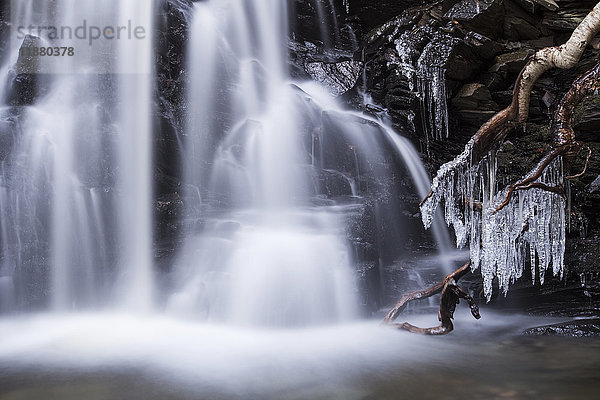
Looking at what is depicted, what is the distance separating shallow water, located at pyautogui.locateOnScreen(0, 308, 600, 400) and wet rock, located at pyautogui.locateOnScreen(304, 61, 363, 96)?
599 cm

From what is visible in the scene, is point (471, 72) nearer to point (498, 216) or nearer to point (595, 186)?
point (595, 186)

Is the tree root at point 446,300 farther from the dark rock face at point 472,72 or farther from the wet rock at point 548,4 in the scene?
the wet rock at point 548,4

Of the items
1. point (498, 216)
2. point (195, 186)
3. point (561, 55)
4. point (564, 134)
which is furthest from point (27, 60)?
point (564, 134)

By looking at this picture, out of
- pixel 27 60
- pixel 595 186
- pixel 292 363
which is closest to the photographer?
pixel 292 363

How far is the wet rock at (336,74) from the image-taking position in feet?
35.9

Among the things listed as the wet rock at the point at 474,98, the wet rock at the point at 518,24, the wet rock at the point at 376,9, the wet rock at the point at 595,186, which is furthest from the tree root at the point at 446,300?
the wet rock at the point at 376,9

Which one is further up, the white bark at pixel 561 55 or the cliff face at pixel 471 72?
the cliff face at pixel 471 72

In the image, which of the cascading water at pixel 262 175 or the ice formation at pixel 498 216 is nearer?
the ice formation at pixel 498 216

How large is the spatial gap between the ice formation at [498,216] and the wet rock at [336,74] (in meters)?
5.19

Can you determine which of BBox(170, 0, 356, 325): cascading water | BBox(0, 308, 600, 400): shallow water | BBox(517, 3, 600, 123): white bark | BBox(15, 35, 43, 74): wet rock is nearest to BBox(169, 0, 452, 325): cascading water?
BBox(170, 0, 356, 325): cascading water

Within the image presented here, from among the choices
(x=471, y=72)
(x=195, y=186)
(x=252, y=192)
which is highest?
(x=471, y=72)

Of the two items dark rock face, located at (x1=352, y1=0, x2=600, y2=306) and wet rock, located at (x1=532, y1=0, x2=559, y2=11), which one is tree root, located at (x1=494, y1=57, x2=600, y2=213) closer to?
dark rock face, located at (x1=352, y1=0, x2=600, y2=306)

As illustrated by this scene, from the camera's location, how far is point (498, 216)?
19.4 ft

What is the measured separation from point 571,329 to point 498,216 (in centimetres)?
179
